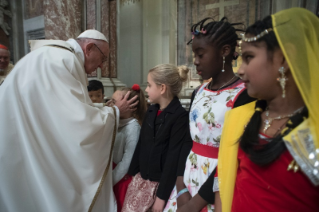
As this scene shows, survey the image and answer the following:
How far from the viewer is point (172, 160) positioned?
5.30 ft

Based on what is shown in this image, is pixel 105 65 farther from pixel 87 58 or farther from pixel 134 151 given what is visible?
pixel 134 151

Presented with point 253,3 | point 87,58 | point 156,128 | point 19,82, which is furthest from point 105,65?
point 253,3

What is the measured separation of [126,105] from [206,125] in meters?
1.10

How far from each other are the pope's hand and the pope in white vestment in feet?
1.00

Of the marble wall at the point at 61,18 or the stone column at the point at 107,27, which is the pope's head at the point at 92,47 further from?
the marble wall at the point at 61,18

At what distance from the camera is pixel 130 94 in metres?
2.28

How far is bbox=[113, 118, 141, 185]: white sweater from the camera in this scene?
6.75 ft

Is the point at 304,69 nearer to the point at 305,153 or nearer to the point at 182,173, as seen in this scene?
the point at 305,153

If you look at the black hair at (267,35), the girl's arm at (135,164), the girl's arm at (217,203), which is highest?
the black hair at (267,35)

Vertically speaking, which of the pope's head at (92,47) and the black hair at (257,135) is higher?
the pope's head at (92,47)

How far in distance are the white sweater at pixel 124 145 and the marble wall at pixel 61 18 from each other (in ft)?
8.88

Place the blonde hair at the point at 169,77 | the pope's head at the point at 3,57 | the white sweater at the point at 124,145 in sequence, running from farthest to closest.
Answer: the pope's head at the point at 3,57 → the white sweater at the point at 124,145 → the blonde hair at the point at 169,77

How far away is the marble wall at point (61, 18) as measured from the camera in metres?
3.95

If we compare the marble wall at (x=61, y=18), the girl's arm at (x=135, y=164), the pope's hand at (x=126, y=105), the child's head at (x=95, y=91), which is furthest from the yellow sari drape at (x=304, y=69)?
the marble wall at (x=61, y=18)
